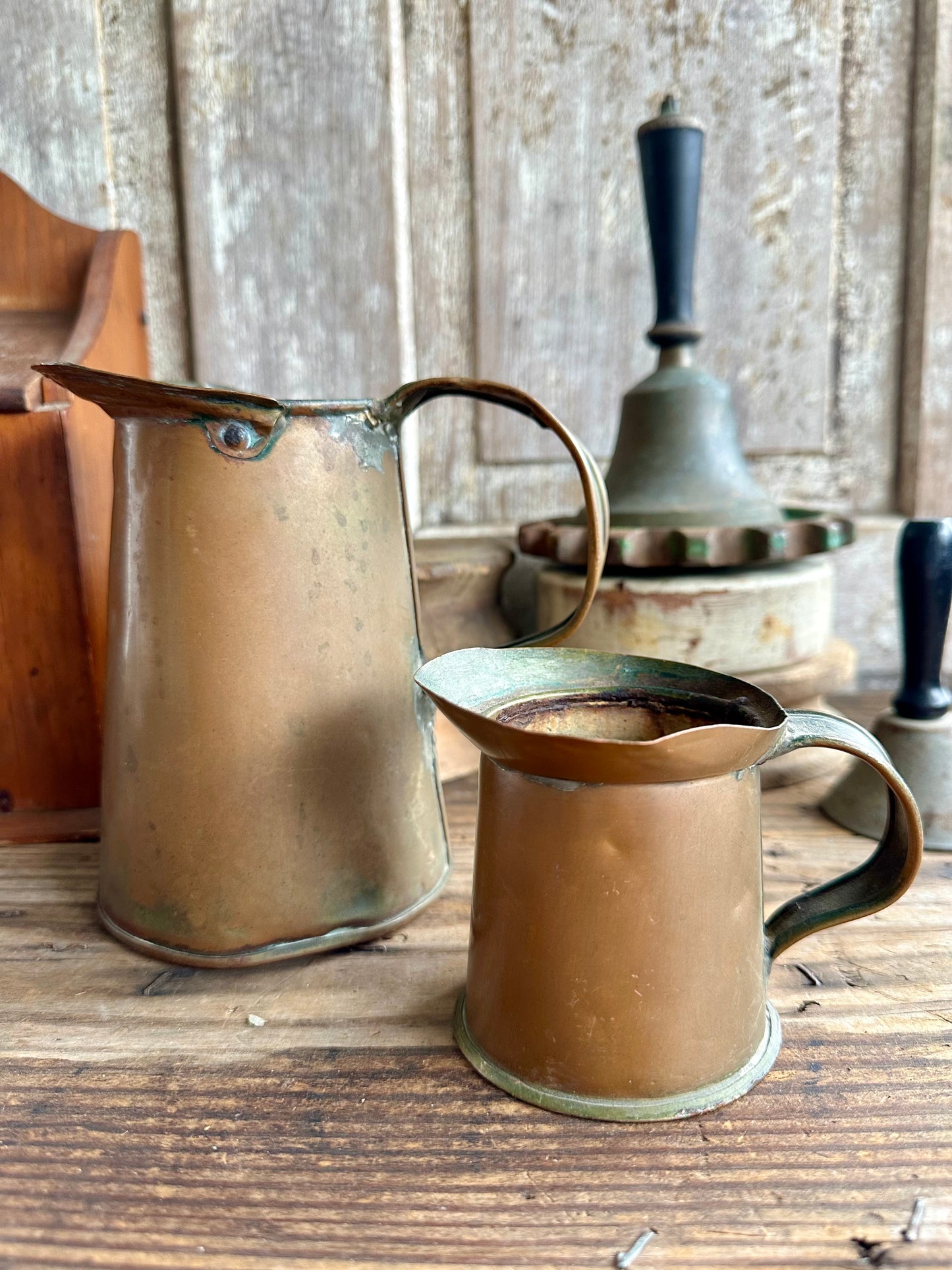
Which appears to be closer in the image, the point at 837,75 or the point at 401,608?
the point at 401,608

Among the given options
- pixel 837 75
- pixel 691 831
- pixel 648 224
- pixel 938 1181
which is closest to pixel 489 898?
pixel 691 831

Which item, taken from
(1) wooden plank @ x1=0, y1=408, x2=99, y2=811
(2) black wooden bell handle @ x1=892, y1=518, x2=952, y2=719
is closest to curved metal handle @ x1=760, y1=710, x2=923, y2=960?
(2) black wooden bell handle @ x1=892, y1=518, x2=952, y2=719

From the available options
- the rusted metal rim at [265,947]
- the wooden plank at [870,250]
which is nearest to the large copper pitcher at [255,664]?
the rusted metal rim at [265,947]

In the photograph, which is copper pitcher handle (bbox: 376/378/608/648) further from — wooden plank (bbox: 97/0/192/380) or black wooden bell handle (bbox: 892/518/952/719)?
wooden plank (bbox: 97/0/192/380)

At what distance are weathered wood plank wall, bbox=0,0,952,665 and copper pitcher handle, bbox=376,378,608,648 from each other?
0.46m

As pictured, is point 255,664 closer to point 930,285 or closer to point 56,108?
point 56,108

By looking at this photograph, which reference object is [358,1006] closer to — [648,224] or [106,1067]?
[106,1067]

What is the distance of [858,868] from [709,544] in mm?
334

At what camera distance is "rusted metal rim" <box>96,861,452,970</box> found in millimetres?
508

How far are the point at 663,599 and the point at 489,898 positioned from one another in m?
0.38

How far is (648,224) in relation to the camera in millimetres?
805

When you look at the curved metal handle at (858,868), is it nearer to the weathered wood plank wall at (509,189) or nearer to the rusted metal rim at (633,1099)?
the rusted metal rim at (633,1099)

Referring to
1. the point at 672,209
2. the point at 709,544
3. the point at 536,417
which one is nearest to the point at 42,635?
the point at 536,417

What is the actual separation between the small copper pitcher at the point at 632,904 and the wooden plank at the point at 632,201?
0.66 m
